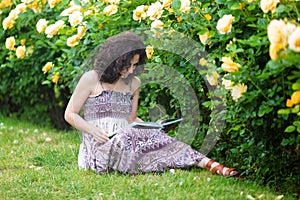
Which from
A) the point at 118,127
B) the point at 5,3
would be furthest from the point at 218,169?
the point at 5,3

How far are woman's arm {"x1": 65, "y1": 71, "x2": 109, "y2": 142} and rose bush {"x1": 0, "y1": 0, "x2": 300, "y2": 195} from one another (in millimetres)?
412

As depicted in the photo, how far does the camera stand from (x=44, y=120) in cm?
634

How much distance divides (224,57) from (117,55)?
105 cm

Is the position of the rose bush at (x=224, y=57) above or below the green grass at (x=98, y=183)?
above

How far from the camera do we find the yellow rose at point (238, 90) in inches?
121

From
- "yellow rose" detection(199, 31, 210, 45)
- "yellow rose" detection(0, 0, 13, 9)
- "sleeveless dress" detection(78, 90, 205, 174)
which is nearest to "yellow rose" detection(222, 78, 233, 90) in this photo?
"yellow rose" detection(199, 31, 210, 45)

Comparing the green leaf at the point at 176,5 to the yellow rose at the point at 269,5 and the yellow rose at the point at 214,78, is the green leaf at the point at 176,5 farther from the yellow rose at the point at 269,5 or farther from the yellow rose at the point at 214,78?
the yellow rose at the point at 269,5

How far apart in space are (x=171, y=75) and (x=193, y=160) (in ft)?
1.97

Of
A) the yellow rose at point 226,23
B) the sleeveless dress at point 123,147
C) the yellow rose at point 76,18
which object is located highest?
the yellow rose at point 76,18

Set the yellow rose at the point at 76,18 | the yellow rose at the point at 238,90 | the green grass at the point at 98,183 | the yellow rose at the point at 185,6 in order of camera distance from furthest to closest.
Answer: the yellow rose at the point at 76,18 < the yellow rose at the point at 185,6 < the green grass at the point at 98,183 < the yellow rose at the point at 238,90

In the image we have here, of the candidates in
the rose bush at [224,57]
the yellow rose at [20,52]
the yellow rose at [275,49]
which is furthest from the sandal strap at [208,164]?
the yellow rose at [20,52]

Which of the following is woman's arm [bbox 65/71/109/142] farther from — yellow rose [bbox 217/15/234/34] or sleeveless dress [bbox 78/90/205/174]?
yellow rose [bbox 217/15/234/34]

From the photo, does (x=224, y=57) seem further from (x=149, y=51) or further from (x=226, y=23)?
(x=149, y=51)

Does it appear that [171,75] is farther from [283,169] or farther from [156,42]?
[283,169]
